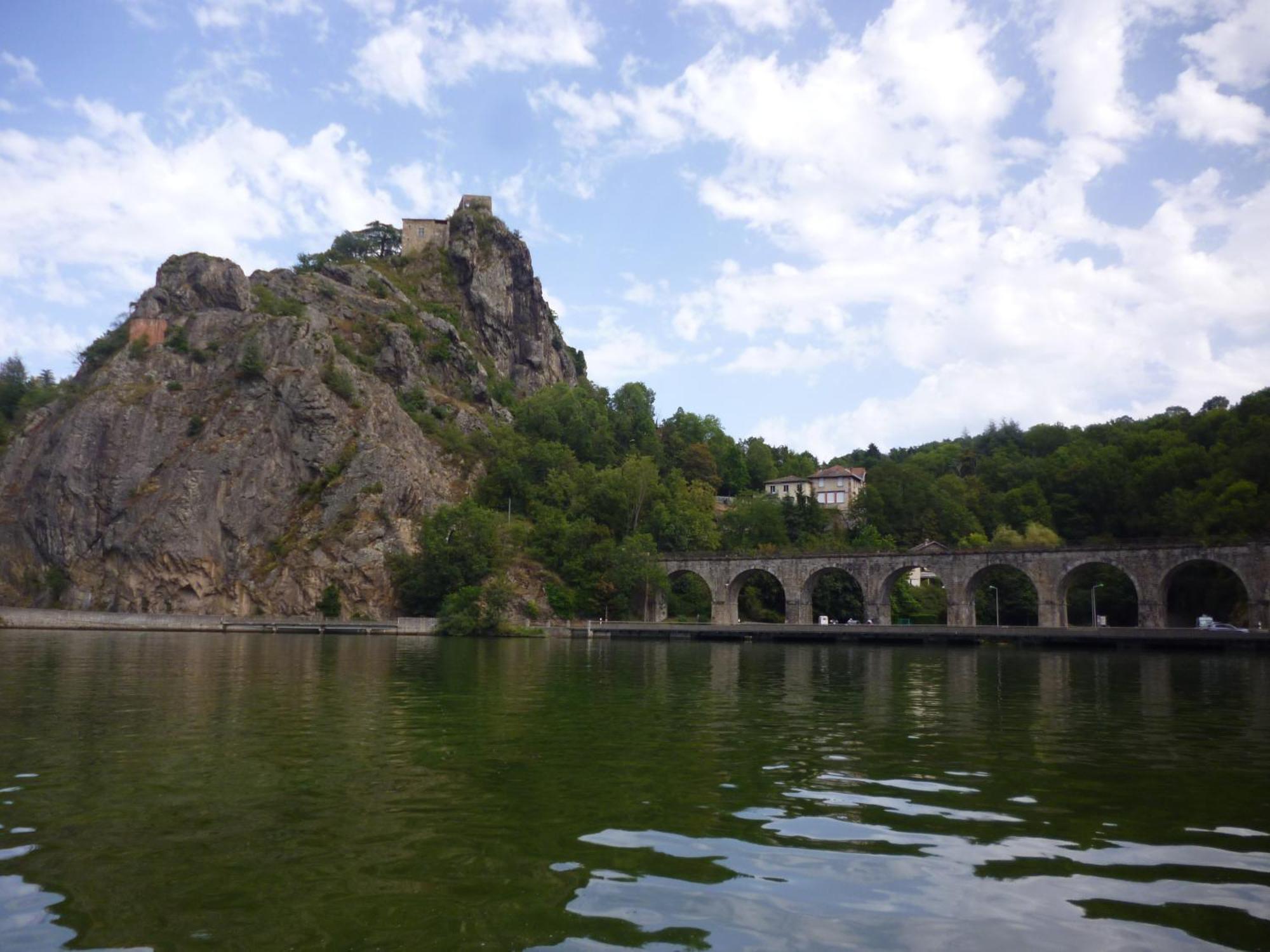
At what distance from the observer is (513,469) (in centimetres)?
8512

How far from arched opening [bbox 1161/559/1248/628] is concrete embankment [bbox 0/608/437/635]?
5423cm

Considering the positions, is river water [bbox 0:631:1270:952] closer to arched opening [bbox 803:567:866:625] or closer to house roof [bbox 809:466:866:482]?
arched opening [bbox 803:567:866:625]

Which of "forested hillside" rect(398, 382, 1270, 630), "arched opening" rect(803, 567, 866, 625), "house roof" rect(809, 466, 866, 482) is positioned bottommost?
"arched opening" rect(803, 567, 866, 625)

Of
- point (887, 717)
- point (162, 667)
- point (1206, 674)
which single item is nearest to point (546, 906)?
point (887, 717)

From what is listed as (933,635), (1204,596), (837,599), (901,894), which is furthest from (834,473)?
(901,894)

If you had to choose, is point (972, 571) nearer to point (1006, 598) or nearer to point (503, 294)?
point (1006, 598)

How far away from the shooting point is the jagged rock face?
4341 inches

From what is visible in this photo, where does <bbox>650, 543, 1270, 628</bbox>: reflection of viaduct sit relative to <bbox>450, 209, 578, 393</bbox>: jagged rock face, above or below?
below

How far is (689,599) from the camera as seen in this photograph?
8169cm

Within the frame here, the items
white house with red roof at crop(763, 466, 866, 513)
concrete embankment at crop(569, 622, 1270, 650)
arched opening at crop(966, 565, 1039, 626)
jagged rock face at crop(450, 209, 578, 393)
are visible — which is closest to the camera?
concrete embankment at crop(569, 622, 1270, 650)


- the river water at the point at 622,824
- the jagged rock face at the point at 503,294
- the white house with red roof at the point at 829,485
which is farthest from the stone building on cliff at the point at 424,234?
the river water at the point at 622,824

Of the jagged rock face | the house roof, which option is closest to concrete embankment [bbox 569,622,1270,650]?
the jagged rock face

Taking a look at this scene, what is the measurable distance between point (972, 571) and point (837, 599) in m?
18.0

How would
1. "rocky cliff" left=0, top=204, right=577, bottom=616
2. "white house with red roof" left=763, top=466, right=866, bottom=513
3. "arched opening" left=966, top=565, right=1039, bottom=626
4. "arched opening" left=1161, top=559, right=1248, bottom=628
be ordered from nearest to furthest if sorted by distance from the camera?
"arched opening" left=1161, top=559, right=1248, bottom=628 < "rocky cliff" left=0, top=204, right=577, bottom=616 < "arched opening" left=966, top=565, right=1039, bottom=626 < "white house with red roof" left=763, top=466, right=866, bottom=513
